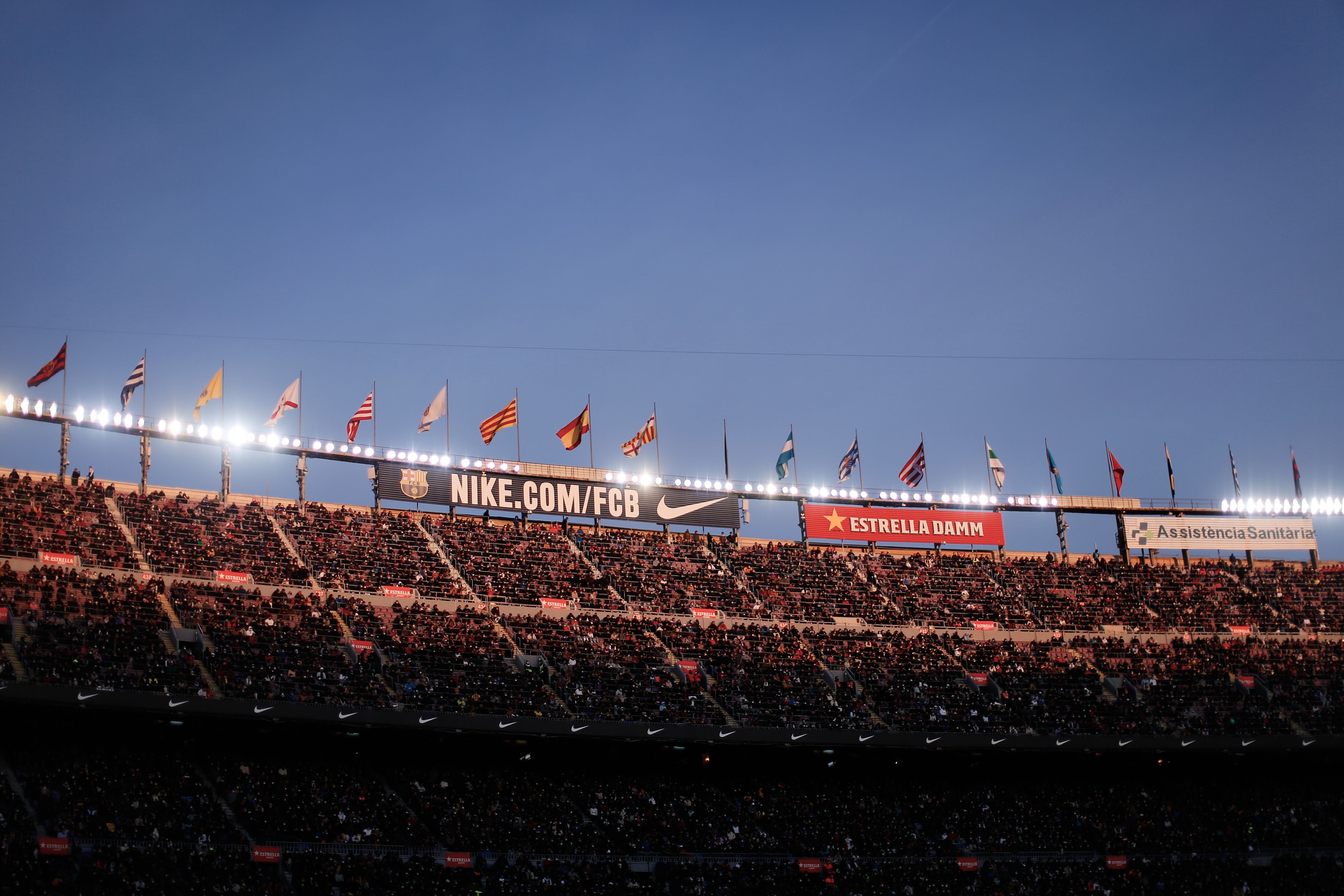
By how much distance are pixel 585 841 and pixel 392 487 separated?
85.0 ft

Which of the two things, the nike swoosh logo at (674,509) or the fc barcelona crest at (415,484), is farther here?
the nike swoosh logo at (674,509)

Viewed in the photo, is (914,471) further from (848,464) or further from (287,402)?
(287,402)

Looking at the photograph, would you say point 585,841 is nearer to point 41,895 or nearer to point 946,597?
point 41,895

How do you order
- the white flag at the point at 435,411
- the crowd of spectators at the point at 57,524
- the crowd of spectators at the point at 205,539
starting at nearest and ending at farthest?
1. the crowd of spectators at the point at 57,524
2. the crowd of spectators at the point at 205,539
3. the white flag at the point at 435,411

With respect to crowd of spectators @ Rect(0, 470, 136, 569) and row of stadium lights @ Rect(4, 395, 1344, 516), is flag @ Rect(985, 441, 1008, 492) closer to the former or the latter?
row of stadium lights @ Rect(4, 395, 1344, 516)

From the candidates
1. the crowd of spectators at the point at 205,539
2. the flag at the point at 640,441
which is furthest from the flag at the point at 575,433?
the crowd of spectators at the point at 205,539

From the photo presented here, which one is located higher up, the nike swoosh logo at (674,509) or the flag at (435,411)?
the flag at (435,411)

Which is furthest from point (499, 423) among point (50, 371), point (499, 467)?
point (50, 371)

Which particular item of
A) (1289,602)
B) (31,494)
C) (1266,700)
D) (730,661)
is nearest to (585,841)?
(730,661)

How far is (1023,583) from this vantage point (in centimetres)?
6962

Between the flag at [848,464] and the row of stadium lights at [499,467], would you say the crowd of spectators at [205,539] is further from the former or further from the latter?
the flag at [848,464]

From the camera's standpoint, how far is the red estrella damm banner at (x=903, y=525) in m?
72.9

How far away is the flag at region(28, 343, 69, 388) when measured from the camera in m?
53.5

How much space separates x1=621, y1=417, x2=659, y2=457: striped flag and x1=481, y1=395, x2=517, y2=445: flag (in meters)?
6.89
